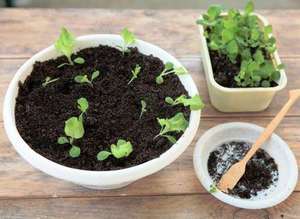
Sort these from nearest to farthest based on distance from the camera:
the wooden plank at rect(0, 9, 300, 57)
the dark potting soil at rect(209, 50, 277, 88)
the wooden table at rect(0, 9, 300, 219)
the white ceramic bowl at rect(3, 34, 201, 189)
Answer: the white ceramic bowl at rect(3, 34, 201, 189) < the wooden table at rect(0, 9, 300, 219) < the dark potting soil at rect(209, 50, 277, 88) < the wooden plank at rect(0, 9, 300, 57)

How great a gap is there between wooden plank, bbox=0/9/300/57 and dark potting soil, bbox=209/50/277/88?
95 mm

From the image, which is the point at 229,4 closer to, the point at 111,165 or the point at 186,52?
the point at 186,52

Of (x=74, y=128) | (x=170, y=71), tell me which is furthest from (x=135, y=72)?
(x=74, y=128)

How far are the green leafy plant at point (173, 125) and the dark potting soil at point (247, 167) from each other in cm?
14

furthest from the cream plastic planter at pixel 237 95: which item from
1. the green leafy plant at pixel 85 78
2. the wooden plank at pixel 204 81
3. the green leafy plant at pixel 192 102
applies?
the green leafy plant at pixel 85 78

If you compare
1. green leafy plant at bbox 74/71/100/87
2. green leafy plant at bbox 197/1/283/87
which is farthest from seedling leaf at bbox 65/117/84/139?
green leafy plant at bbox 197/1/283/87

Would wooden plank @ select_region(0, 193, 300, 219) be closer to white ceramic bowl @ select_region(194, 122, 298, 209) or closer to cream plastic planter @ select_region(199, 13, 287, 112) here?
white ceramic bowl @ select_region(194, 122, 298, 209)

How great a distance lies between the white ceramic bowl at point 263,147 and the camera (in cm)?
80

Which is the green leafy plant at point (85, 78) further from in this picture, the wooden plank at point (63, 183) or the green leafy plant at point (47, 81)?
the wooden plank at point (63, 183)

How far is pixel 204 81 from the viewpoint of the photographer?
100 centimetres

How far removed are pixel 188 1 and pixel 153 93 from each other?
3.08 feet

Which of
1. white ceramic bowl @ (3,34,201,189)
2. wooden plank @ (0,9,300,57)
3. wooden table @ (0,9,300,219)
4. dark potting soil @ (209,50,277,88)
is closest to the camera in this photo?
white ceramic bowl @ (3,34,201,189)

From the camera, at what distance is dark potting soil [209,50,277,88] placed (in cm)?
92

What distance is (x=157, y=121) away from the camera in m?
0.79
